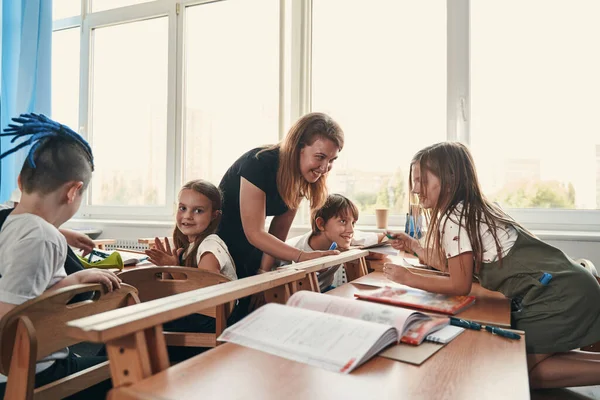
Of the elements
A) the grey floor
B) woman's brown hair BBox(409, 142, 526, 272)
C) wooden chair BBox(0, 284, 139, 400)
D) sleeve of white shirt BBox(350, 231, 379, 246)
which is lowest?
the grey floor

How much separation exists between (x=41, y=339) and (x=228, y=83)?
256 centimetres

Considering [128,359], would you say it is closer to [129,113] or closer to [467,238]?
[467,238]

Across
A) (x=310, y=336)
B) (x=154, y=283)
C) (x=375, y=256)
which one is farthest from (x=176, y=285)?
(x=375, y=256)

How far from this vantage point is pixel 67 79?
12.9ft

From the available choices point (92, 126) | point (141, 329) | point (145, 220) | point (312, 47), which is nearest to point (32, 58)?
point (92, 126)

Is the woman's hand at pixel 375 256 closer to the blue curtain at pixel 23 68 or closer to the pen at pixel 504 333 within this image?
the pen at pixel 504 333

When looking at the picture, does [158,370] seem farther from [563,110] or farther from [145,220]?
[145,220]

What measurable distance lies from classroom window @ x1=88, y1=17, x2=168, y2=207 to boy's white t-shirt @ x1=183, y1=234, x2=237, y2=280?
1844mm

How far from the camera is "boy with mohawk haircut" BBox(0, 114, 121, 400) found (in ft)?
3.65

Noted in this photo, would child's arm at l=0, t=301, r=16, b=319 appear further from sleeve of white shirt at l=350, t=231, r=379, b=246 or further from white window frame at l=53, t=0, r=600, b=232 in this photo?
white window frame at l=53, t=0, r=600, b=232

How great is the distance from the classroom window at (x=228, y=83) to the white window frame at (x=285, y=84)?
0.07 meters

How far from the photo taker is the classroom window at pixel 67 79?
389 cm

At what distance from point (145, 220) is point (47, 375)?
2.46 m

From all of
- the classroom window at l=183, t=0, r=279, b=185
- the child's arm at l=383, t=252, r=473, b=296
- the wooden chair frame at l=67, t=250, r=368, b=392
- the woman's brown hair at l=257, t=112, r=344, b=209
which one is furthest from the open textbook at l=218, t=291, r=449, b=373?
the classroom window at l=183, t=0, r=279, b=185
